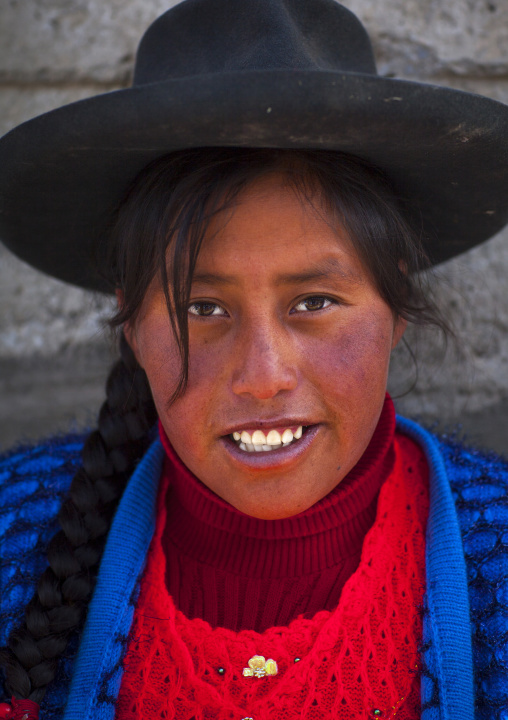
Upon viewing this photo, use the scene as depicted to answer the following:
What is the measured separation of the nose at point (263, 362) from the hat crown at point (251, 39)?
404 millimetres

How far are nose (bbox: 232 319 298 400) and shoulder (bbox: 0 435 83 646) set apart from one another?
558 millimetres

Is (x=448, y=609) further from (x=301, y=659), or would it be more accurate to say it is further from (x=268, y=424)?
(x=268, y=424)

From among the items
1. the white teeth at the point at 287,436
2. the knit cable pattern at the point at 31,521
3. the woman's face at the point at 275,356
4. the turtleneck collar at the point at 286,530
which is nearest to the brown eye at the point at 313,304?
the woman's face at the point at 275,356

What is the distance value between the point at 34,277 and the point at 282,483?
1357 mm

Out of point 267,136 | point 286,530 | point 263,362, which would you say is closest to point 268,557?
point 286,530

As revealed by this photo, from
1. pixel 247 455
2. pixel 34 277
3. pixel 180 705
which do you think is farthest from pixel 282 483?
pixel 34 277

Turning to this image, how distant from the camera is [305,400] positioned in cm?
109

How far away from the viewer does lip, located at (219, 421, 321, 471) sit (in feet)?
3.62

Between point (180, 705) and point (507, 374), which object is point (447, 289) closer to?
point (507, 374)

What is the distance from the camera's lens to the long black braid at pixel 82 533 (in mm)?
1158

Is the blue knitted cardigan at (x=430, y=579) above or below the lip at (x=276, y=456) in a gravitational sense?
below

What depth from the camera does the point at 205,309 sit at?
116 centimetres

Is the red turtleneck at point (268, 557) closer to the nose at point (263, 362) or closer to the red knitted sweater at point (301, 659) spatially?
the red knitted sweater at point (301, 659)

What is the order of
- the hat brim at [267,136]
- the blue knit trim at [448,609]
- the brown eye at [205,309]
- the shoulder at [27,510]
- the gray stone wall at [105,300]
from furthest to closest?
the gray stone wall at [105,300] → the shoulder at [27,510] → the brown eye at [205,309] → the blue knit trim at [448,609] → the hat brim at [267,136]
